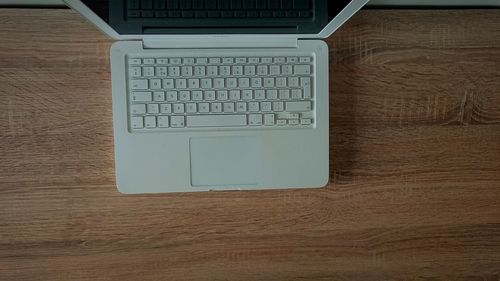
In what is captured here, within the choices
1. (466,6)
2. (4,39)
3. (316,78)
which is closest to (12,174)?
(4,39)

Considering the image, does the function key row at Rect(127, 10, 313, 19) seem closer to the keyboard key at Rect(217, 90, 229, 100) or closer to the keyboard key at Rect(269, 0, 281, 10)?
the keyboard key at Rect(269, 0, 281, 10)

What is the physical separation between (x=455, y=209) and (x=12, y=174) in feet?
2.30

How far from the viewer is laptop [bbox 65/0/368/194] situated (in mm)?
724

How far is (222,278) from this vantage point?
80 centimetres

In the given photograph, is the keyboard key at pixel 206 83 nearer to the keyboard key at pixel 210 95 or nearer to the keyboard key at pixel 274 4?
the keyboard key at pixel 210 95

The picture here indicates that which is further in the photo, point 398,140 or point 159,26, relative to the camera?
point 398,140

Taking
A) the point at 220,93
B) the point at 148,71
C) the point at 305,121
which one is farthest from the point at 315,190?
the point at 148,71

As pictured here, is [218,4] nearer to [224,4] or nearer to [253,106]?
[224,4]

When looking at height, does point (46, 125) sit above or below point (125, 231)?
above

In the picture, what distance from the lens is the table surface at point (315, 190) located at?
76cm

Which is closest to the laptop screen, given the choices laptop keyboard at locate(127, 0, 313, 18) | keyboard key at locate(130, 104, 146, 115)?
laptop keyboard at locate(127, 0, 313, 18)

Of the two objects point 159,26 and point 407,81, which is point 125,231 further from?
point 407,81

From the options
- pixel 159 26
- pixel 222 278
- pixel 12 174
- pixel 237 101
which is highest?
pixel 159 26

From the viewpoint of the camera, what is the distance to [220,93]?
2.48 ft
